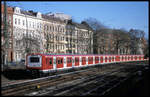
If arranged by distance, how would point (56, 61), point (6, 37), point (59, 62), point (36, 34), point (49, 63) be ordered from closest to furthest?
1. point (6, 37)
2. point (49, 63)
3. point (56, 61)
4. point (59, 62)
5. point (36, 34)

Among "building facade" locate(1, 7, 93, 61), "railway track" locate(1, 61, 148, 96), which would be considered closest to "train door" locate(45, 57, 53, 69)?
"railway track" locate(1, 61, 148, 96)

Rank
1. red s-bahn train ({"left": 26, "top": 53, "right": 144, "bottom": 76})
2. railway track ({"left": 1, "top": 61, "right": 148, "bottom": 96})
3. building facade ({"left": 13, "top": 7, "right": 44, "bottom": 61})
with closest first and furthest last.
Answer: railway track ({"left": 1, "top": 61, "right": 148, "bottom": 96}), red s-bahn train ({"left": 26, "top": 53, "right": 144, "bottom": 76}), building facade ({"left": 13, "top": 7, "right": 44, "bottom": 61})

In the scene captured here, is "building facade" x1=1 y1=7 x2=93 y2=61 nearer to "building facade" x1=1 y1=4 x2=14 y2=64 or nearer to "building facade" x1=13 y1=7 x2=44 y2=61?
"building facade" x1=13 y1=7 x2=44 y2=61

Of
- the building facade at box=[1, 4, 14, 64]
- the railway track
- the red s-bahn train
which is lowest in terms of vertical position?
the railway track

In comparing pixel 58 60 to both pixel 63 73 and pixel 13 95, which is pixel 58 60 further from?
pixel 13 95

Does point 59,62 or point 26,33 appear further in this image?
point 26,33

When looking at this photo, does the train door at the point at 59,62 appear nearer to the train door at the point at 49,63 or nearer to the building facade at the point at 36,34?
the train door at the point at 49,63

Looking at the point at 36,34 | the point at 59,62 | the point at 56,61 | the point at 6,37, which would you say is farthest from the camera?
the point at 36,34

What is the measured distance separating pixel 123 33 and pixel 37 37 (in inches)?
1661

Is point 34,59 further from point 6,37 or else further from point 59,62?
point 6,37

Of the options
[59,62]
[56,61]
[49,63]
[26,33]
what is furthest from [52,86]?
[26,33]

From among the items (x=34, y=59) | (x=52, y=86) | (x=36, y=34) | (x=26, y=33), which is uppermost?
(x=26, y=33)

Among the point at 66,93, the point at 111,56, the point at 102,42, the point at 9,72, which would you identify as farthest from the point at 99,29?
the point at 66,93

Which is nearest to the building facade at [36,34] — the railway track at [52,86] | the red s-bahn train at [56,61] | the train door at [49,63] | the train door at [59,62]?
the red s-bahn train at [56,61]
